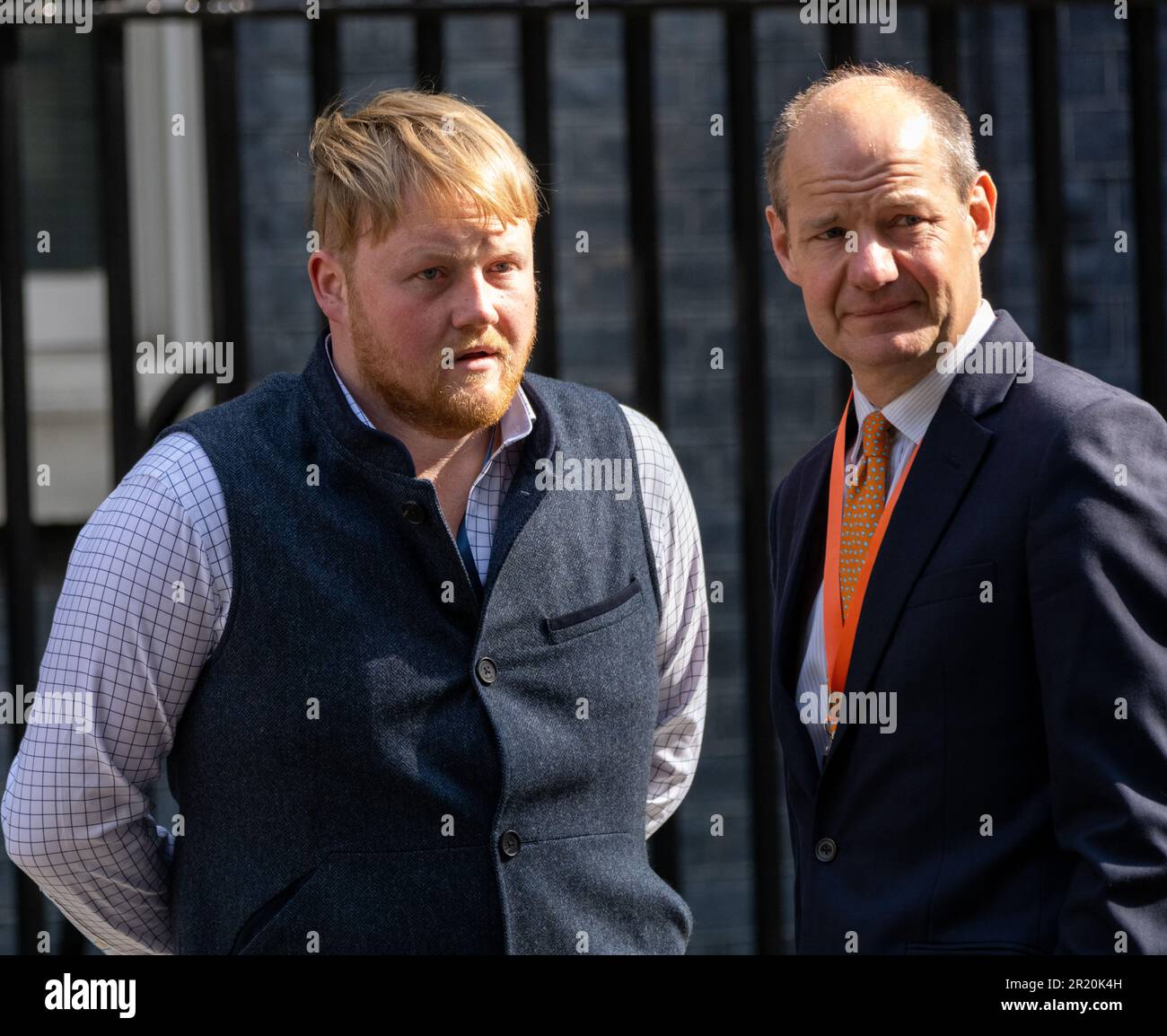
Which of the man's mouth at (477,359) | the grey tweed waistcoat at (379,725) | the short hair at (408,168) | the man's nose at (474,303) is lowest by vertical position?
the grey tweed waistcoat at (379,725)

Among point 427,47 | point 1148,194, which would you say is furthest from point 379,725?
point 1148,194

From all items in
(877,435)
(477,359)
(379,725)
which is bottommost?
(379,725)

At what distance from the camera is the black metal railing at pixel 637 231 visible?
3287mm

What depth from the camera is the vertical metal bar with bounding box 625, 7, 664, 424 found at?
3.34 m

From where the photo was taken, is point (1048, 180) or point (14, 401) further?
point (1048, 180)

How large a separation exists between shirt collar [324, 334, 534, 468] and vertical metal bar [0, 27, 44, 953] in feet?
3.28

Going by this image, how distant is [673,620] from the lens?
285cm

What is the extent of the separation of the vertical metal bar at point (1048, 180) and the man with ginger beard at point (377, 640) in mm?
1337

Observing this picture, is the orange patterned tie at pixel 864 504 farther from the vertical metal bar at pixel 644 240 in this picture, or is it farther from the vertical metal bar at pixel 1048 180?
the vertical metal bar at pixel 1048 180

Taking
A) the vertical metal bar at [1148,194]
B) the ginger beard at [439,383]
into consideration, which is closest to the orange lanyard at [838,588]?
the ginger beard at [439,383]

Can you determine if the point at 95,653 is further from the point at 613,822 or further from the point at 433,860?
the point at 613,822

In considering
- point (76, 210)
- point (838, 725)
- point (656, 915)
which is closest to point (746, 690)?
point (656, 915)

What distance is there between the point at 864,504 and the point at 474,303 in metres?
0.66

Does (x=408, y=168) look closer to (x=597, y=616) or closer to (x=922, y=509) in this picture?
(x=597, y=616)
